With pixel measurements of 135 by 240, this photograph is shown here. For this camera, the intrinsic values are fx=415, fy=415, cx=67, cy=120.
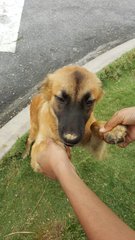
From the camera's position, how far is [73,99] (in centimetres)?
327

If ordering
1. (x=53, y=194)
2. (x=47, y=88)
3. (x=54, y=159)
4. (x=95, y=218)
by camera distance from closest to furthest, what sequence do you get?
1. (x=95, y=218)
2. (x=54, y=159)
3. (x=47, y=88)
4. (x=53, y=194)

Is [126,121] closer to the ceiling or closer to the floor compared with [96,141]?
closer to the ceiling

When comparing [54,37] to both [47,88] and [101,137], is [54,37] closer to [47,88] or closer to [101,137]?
[47,88]

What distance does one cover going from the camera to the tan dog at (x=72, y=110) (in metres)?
3.22

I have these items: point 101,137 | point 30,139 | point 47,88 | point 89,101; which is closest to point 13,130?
point 30,139

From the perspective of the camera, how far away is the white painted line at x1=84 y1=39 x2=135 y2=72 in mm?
5625

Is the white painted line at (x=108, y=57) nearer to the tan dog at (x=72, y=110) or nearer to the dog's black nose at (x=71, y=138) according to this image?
the tan dog at (x=72, y=110)

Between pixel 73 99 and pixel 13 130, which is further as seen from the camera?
pixel 13 130

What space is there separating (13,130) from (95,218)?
2862 millimetres

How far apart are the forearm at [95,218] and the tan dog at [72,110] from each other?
0.95 metres

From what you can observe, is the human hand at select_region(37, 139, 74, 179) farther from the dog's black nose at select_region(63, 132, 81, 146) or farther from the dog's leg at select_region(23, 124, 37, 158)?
the dog's leg at select_region(23, 124, 37, 158)

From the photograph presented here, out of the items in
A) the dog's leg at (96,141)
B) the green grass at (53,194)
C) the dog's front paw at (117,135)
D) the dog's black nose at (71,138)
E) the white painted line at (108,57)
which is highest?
the dog's black nose at (71,138)

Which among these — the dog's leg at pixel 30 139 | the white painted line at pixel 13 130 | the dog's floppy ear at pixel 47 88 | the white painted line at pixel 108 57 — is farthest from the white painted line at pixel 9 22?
the dog's floppy ear at pixel 47 88

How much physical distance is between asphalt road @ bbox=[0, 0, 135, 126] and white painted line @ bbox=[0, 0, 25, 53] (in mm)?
77
